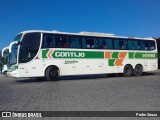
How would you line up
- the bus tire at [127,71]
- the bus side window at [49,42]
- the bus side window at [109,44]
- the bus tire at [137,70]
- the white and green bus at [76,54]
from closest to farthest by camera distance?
1. the white and green bus at [76,54]
2. the bus side window at [49,42]
3. the bus side window at [109,44]
4. the bus tire at [127,71]
5. the bus tire at [137,70]

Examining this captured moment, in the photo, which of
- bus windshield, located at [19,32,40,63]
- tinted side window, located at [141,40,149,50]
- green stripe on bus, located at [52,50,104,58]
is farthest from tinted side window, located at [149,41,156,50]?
bus windshield, located at [19,32,40,63]

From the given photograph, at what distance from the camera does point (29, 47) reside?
18.1 metres

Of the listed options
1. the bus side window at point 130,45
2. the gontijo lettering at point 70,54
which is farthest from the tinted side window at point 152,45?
the gontijo lettering at point 70,54

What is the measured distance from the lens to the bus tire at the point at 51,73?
18891 mm

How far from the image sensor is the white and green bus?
1808cm

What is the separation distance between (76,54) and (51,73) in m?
2.49

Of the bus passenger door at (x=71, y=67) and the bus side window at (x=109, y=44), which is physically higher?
the bus side window at (x=109, y=44)

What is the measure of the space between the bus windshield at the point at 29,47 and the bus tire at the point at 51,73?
154cm

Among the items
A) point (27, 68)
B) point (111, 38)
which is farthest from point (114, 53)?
point (27, 68)

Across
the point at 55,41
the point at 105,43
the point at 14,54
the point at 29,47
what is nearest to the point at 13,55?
the point at 14,54

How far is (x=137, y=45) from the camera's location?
2439 centimetres

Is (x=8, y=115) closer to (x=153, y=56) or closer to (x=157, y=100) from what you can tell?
(x=157, y=100)

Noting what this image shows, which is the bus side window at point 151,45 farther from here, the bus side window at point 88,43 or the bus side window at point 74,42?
the bus side window at point 74,42

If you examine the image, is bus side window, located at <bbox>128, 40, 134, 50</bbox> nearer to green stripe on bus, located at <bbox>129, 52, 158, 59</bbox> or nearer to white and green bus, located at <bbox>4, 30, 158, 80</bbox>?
white and green bus, located at <bbox>4, 30, 158, 80</bbox>
